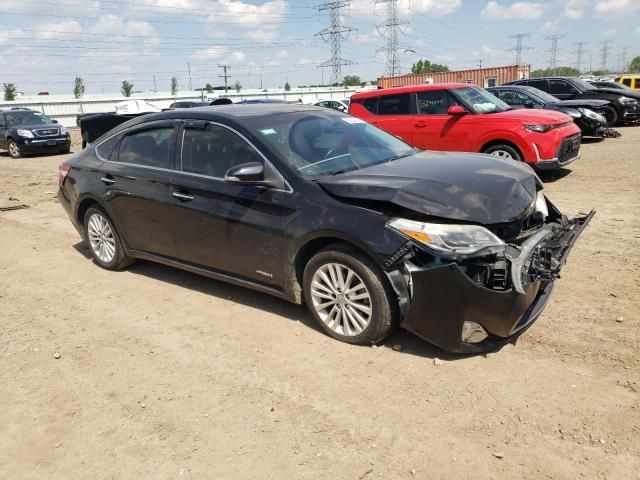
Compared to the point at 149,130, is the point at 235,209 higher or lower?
lower

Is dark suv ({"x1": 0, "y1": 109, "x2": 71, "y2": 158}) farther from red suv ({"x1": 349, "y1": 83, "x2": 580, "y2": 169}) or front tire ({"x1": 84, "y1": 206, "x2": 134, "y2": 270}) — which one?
front tire ({"x1": 84, "y1": 206, "x2": 134, "y2": 270})

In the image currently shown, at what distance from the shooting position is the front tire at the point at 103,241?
5543 millimetres

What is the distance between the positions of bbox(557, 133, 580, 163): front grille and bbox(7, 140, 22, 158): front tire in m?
16.6

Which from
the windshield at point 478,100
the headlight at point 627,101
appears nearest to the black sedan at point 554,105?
the windshield at point 478,100

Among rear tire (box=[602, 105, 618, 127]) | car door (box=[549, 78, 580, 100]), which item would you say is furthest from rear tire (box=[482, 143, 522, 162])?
rear tire (box=[602, 105, 618, 127])

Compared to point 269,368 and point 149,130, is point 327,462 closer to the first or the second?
point 269,368

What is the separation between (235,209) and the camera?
4.20m

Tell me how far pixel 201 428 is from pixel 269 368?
0.72 metres

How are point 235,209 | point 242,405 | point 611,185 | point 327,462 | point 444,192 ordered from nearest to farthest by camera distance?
point 327,462 → point 242,405 → point 444,192 → point 235,209 → point 611,185

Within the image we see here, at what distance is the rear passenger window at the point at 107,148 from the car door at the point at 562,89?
1444 cm

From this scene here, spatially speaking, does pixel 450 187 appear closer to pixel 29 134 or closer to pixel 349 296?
pixel 349 296

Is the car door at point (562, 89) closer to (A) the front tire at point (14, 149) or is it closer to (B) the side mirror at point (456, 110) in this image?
(B) the side mirror at point (456, 110)

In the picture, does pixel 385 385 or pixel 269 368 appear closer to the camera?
pixel 385 385

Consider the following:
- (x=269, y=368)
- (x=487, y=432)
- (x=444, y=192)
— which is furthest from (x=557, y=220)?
(x=269, y=368)
